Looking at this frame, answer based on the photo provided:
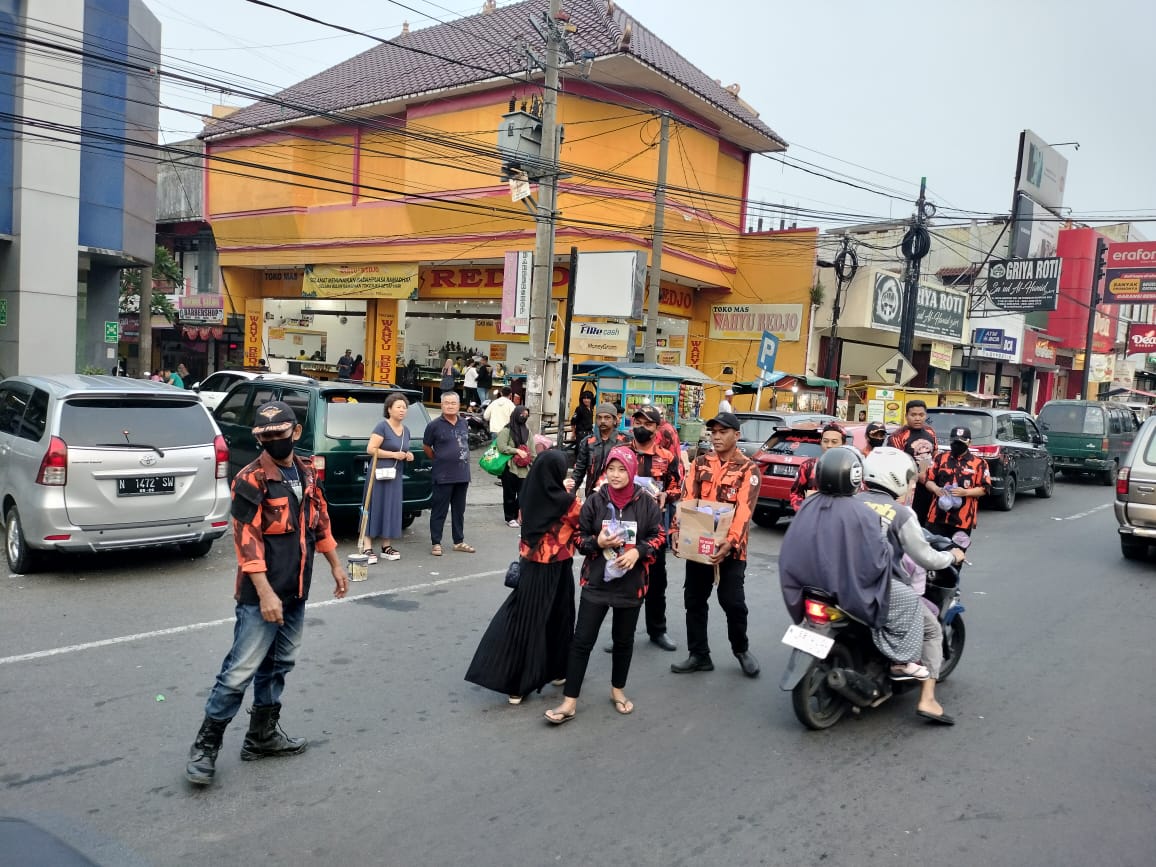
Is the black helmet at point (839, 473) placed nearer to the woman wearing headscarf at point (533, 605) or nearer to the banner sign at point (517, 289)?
the woman wearing headscarf at point (533, 605)

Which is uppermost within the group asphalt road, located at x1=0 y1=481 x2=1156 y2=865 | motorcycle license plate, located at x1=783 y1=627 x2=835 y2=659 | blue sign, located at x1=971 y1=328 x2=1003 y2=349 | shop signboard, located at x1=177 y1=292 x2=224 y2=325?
blue sign, located at x1=971 y1=328 x2=1003 y2=349

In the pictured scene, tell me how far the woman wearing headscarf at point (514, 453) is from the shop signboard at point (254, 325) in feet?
72.1

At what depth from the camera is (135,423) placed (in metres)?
7.60

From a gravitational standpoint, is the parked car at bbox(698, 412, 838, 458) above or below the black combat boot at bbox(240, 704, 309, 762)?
above

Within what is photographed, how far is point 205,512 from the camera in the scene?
25.8 feet

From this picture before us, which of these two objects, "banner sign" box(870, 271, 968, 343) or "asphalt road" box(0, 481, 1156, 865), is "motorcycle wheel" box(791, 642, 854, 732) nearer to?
"asphalt road" box(0, 481, 1156, 865)

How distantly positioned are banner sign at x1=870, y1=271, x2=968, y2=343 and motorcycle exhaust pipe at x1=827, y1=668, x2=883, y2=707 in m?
21.9

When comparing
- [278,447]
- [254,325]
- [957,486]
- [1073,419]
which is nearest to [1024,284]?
[1073,419]

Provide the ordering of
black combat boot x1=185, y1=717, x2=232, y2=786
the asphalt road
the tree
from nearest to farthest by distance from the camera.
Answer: the asphalt road → black combat boot x1=185, y1=717, x2=232, y2=786 → the tree

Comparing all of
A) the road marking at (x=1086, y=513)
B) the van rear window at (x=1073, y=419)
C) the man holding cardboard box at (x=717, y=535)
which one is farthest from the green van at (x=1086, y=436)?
the man holding cardboard box at (x=717, y=535)

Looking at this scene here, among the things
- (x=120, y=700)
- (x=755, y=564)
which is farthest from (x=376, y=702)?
(x=755, y=564)

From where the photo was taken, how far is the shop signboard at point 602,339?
20969 mm

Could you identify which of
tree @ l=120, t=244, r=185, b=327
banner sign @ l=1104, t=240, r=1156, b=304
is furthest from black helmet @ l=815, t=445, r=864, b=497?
banner sign @ l=1104, t=240, r=1156, b=304

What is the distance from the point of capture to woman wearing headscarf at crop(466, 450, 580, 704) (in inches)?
195
